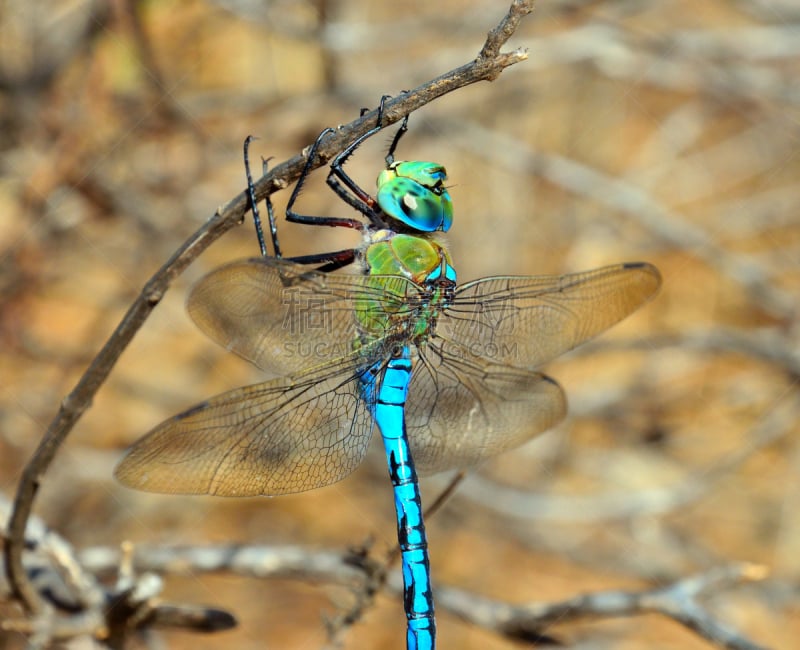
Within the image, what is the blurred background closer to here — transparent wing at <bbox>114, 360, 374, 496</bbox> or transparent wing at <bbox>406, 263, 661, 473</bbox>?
transparent wing at <bbox>406, 263, 661, 473</bbox>

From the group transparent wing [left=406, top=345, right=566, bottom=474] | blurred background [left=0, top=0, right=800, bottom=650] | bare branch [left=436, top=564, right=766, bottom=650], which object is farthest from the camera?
blurred background [left=0, top=0, right=800, bottom=650]

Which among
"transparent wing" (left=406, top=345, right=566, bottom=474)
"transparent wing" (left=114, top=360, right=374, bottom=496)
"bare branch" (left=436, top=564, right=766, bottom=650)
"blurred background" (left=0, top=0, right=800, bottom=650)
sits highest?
"blurred background" (left=0, top=0, right=800, bottom=650)

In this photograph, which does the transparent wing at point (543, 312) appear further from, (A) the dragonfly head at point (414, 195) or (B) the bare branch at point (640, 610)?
(B) the bare branch at point (640, 610)

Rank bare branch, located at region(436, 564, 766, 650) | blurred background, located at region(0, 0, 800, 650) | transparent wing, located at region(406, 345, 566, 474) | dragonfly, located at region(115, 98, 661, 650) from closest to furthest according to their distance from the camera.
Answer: dragonfly, located at region(115, 98, 661, 650) < bare branch, located at region(436, 564, 766, 650) < transparent wing, located at region(406, 345, 566, 474) < blurred background, located at region(0, 0, 800, 650)

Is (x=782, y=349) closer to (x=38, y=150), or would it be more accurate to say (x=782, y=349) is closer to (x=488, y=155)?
(x=488, y=155)

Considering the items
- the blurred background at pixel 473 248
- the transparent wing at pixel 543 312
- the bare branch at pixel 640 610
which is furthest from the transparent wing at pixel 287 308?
the blurred background at pixel 473 248

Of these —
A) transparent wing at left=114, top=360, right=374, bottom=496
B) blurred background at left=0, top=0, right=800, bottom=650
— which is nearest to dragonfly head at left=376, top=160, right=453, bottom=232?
transparent wing at left=114, top=360, right=374, bottom=496

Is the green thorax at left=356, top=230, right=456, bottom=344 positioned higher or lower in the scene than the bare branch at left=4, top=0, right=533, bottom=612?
higher
